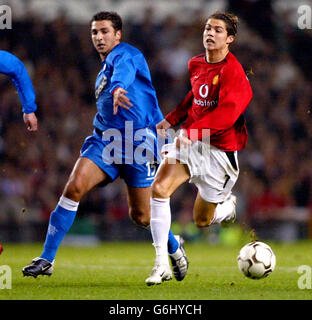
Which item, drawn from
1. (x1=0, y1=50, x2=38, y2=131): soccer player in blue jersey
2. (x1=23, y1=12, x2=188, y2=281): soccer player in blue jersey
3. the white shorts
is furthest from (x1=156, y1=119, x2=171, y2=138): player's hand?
(x1=0, y1=50, x2=38, y2=131): soccer player in blue jersey

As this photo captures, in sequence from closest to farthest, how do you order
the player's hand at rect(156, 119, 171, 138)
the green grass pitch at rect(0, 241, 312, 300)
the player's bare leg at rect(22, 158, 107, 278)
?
1. the green grass pitch at rect(0, 241, 312, 300)
2. the player's bare leg at rect(22, 158, 107, 278)
3. the player's hand at rect(156, 119, 171, 138)

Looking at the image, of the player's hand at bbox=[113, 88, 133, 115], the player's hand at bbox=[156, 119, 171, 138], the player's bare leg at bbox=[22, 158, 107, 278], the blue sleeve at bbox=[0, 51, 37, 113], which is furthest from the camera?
the player's hand at bbox=[156, 119, 171, 138]

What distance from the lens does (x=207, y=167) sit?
5809 mm

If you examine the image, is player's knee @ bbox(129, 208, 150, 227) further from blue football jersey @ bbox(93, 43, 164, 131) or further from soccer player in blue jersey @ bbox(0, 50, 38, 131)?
soccer player in blue jersey @ bbox(0, 50, 38, 131)

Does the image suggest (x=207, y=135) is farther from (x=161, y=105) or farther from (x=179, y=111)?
(x=161, y=105)

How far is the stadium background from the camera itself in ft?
41.5

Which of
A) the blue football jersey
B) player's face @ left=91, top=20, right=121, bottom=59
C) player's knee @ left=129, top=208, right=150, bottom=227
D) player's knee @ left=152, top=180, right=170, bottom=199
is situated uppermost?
player's face @ left=91, top=20, right=121, bottom=59

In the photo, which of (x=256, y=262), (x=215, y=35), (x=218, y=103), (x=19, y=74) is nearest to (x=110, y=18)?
(x=19, y=74)

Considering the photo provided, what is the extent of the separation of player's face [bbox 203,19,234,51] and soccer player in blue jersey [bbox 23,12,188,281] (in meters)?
0.66

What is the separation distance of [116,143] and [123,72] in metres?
0.71

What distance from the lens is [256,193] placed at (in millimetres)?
13484

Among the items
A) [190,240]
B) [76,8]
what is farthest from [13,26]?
[190,240]

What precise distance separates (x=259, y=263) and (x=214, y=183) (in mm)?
726

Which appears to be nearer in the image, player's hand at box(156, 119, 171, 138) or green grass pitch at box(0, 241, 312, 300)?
green grass pitch at box(0, 241, 312, 300)
